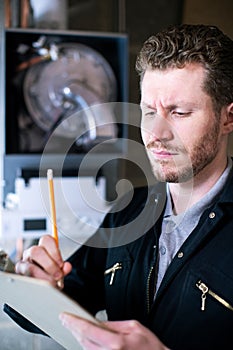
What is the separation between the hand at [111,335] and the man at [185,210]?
158 mm

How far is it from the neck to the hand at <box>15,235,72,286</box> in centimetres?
31

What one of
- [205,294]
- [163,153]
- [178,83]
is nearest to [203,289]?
[205,294]

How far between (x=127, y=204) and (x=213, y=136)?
10.6 inches

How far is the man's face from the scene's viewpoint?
0.88 metres

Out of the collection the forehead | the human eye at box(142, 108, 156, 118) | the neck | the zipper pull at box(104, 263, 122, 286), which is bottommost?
the zipper pull at box(104, 263, 122, 286)

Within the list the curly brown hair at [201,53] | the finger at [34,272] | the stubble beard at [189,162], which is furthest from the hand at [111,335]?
the curly brown hair at [201,53]

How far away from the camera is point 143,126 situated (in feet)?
3.07

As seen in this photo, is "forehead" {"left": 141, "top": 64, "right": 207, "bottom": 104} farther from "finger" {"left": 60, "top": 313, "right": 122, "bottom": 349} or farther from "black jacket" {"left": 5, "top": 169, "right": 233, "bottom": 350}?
"finger" {"left": 60, "top": 313, "right": 122, "bottom": 349}

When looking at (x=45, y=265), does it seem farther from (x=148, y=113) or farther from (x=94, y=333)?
(x=148, y=113)

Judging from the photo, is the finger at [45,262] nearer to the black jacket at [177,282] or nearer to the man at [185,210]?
the man at [185,210]

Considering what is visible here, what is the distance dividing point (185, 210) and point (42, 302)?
0.40 meters

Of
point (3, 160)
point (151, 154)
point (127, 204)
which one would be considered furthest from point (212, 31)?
point (3, 160)

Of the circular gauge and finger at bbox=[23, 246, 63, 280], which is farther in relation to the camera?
the circular gauge

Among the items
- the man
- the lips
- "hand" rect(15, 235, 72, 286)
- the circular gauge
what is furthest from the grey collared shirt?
the circular gauge
